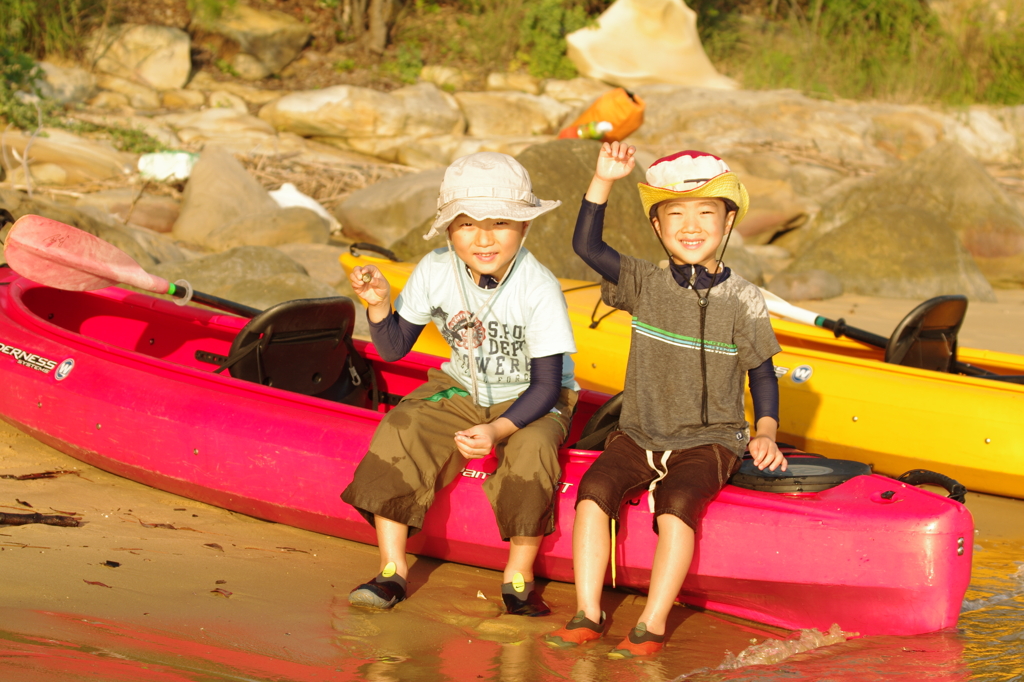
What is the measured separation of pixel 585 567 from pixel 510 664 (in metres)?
0.38

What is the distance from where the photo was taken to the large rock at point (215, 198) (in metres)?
8.66

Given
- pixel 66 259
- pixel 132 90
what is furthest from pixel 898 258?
pixel 132 90

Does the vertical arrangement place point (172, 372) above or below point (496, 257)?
below

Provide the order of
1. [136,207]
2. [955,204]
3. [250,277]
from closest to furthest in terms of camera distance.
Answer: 1. [250,277]
2. [136,207]
3. [955,204]

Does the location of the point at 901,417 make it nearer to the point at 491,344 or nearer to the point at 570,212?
the point at 491,344

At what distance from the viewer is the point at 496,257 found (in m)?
3.12

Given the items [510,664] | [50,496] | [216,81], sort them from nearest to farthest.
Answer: [510,664], [50,496], [216,81]

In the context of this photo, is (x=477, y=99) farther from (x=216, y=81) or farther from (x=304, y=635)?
(x=304, y=635)

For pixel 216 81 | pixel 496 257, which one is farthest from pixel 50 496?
pixel 216 81

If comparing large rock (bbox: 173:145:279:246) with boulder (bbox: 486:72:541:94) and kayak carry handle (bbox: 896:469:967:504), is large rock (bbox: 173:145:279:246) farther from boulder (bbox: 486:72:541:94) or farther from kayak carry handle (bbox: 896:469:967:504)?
kayak carry handle (bbox: 896:469:967:504)

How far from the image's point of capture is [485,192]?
3.05m

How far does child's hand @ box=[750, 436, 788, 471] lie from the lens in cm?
296

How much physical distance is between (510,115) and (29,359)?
9930 millimetres

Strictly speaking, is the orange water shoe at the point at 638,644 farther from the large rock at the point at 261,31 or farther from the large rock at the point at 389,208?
the large rock at the point at 261,31
